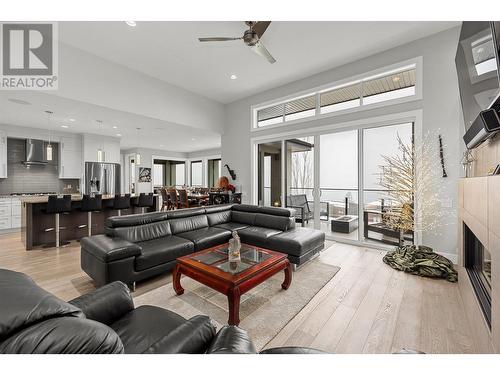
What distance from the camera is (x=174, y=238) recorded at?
3168mm

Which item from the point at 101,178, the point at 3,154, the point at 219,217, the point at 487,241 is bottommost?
the point at 219,217

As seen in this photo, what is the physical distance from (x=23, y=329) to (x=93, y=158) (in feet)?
25.9

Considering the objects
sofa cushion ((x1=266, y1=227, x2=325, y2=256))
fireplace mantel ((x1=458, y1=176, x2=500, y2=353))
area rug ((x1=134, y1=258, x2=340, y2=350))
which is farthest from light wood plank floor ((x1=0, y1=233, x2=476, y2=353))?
sofa cushion ((x1=266, y1=227, x2=325, y2=256))

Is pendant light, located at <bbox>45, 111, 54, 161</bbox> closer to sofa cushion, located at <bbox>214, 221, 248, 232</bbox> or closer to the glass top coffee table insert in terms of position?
sofa cushion, located at <bbox>214, 221, 248, 232</bbox>

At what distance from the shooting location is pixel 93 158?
23.0ft

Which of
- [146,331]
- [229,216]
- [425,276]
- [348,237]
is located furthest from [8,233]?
[425,276]

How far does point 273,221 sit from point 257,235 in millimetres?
513

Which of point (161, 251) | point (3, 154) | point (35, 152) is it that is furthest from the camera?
point (35, 152)

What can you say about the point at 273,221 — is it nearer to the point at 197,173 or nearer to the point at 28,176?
the point at 28,176

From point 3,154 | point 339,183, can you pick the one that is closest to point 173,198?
point 3,154

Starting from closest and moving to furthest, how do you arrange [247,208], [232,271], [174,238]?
1. [232,271]
2. [174,238]
3. [247,208]
